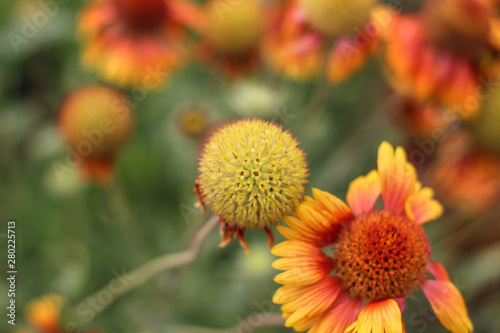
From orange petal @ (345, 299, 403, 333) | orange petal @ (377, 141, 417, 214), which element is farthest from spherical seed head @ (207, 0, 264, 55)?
orange petal @ (345, 299, 403, 333)

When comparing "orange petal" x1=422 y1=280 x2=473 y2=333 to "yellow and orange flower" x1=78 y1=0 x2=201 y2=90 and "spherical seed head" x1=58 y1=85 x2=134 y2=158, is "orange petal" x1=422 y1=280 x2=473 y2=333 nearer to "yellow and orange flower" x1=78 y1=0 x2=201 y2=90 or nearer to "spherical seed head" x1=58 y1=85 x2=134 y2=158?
"spherical seed head" x1=58 y1=85 x2=134 y2=158

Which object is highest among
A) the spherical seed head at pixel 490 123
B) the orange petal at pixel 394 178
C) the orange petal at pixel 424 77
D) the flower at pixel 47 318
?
the orange petal at pixel 424 77

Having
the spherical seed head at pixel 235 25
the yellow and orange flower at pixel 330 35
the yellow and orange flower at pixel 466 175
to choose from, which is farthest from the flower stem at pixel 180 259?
the yellow and orange flower at pixel 466 175

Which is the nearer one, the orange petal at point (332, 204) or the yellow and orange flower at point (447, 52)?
the orange petal at point (332, 204)

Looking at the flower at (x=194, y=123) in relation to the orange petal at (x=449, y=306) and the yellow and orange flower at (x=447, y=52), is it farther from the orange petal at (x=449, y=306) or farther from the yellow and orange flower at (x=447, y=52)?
the orange petal at (x=449, y=306)

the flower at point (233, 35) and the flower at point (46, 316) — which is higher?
the flower at point (233, 35)

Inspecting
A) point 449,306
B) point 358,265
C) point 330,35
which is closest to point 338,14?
point 330,35

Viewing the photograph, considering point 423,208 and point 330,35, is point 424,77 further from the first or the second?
point 423,208
